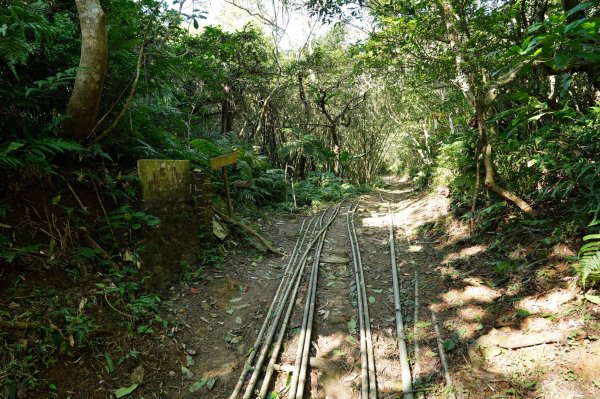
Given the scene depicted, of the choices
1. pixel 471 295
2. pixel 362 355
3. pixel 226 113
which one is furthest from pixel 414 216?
pixel 226 113

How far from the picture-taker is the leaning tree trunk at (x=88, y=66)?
3.34 metres

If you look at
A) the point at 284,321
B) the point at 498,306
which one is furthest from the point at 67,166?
the point at 498,306

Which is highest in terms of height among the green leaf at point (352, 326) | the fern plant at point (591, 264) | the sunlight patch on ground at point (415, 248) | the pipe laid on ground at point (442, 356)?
the fern plant at point (591, 264)

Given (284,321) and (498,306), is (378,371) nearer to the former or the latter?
(284,321)

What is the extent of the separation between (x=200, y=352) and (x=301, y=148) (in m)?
11.0

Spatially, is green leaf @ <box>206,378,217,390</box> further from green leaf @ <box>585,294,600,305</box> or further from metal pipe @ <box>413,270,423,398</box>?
green leaf @ <box>585,294,600,305</box>

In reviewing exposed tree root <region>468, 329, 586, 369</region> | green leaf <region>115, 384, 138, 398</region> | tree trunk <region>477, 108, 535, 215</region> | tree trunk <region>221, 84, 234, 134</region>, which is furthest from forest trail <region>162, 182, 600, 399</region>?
tree trunk <region>221, 84, 234, 134</region>

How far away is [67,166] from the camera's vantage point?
3738 mm

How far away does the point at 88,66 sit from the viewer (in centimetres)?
334

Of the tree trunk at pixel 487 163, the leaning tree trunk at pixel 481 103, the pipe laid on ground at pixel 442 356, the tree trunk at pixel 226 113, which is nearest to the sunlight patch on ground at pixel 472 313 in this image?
the pipe laid on ground at pixel 442 356

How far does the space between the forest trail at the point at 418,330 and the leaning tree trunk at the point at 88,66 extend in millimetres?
2445

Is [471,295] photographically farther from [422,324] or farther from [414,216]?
[414,216]

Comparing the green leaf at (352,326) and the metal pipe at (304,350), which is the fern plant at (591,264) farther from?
the metal pipe at (304,350)

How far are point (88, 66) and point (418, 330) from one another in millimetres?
4361
